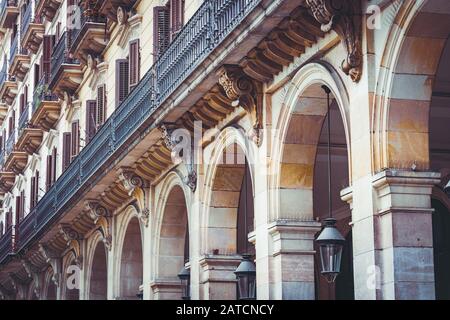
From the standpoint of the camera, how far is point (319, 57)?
15680 mm

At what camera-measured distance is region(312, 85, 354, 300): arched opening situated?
20266 mm

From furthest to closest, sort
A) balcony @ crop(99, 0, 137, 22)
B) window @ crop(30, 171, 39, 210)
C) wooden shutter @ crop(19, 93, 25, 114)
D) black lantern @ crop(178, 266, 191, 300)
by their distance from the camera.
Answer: wooden shutter @ crop(19, 93, 25, 114), window @ crop(30, 171, 39, 210), balcony @ crop(99, 0, 137, 22), black lantern @ crop(178, 266, 191, 300)

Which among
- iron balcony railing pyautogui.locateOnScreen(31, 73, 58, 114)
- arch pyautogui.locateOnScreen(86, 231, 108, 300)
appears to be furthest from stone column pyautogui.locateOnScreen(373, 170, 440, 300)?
iron balcony railing pyautogui.locateOnScreen(31, 73, 58, 114)

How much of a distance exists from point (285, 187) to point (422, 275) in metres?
4.02

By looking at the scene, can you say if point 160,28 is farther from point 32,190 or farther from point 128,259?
point 32,190

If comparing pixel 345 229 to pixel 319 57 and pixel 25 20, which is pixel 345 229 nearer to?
pixel 319 57

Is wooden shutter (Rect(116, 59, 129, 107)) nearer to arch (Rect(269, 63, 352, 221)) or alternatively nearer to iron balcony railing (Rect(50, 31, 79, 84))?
iron balcony railing (Rect(50, 31, 79, 84))

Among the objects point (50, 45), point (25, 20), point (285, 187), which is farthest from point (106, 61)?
point (25, 20)

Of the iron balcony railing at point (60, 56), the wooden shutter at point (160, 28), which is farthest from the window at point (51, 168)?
the wooden shutter at point (160, 28)

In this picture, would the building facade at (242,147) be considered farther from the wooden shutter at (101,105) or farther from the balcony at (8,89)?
the balcony at (8,89)

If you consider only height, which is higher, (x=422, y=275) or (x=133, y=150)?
(x=133, y=150)

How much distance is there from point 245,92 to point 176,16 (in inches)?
219

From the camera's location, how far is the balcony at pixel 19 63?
144 feet

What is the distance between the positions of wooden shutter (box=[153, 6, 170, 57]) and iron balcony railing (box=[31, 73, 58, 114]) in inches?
450
